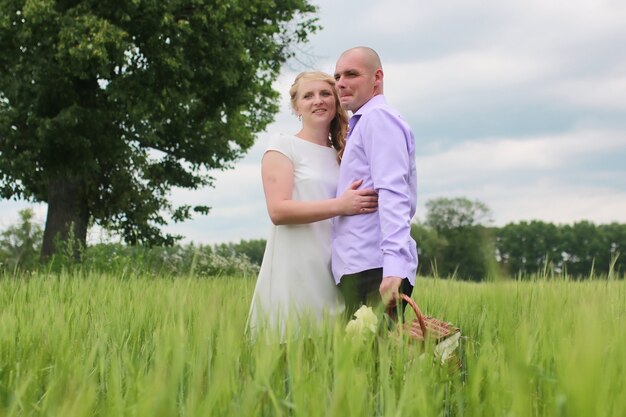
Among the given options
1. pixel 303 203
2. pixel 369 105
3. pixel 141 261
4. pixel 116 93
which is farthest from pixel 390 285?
pixel 116 93

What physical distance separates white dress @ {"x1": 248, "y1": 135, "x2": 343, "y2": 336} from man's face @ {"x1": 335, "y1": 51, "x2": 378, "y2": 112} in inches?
14.3

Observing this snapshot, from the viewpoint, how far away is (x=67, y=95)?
14.9 m

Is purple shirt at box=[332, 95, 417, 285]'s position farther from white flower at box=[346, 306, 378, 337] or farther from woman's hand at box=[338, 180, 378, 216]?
white flower at box=[346, 306, 378, 337]

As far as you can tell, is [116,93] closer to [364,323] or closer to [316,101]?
[316,101]

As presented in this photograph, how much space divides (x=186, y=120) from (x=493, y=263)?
54.1 feet

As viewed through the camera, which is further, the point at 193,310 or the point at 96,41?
the point at 96,41

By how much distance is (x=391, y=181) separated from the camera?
3111 millimetres

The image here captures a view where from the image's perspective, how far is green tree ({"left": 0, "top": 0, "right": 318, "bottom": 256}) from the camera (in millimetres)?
13664

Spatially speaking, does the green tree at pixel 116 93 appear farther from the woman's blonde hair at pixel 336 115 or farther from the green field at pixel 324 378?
the green field at pixel 324 378

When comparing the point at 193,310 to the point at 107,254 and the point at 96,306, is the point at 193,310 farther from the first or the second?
the point at 107,254

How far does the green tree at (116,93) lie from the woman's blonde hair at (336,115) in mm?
9919

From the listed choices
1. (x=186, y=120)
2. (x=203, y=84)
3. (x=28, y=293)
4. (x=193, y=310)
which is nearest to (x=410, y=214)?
(x=193, y=310)

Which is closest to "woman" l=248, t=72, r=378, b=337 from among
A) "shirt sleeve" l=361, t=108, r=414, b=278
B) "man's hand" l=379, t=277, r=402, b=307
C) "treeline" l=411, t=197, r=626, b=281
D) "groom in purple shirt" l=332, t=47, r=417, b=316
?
"groom in purple shirt" l=332, t=47, r=417, b=316

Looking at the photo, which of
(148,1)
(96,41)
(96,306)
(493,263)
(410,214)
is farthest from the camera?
(148,1)
